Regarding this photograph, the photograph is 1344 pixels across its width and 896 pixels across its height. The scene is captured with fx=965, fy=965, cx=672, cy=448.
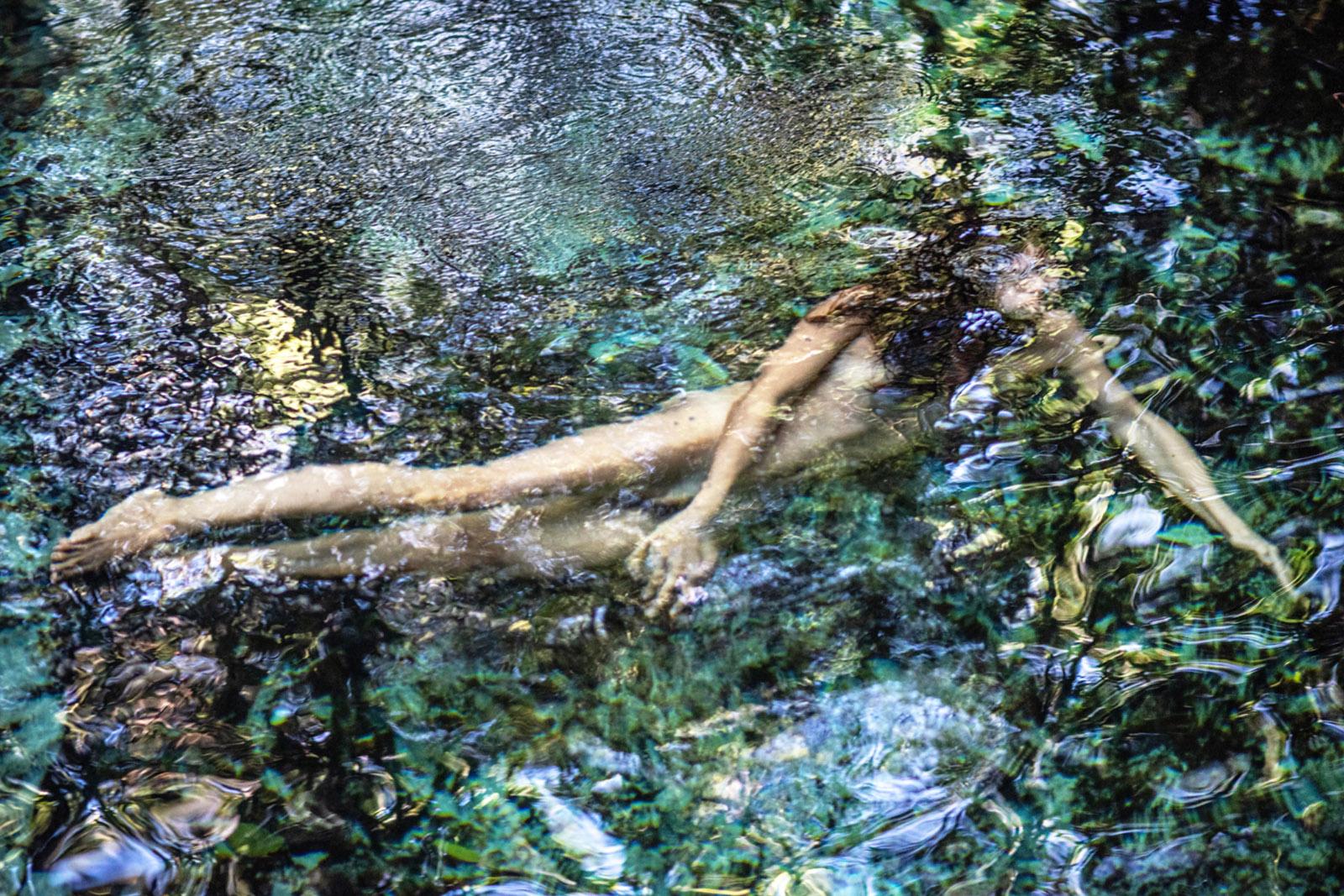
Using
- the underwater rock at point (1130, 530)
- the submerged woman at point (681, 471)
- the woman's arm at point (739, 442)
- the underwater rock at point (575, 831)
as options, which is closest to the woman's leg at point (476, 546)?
the submerged woman at point (681, 471)

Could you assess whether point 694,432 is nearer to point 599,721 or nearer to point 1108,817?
point 599,721

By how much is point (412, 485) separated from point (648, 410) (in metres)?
0.72

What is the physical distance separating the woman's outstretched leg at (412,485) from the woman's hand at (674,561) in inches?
8.6

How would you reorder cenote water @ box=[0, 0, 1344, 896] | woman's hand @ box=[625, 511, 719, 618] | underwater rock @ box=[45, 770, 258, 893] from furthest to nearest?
woman's hand @ box=[625, 511, 719, 618] < cenote water @ box=[0, 0, 1344, 896] < underwater rock @ box=[45, 770, 258, 893]

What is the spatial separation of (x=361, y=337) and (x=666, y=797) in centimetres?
180

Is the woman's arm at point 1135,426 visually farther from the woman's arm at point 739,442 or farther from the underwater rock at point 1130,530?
the woman's arm at point 739,442

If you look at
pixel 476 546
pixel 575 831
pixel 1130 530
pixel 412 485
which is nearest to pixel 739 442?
pixel 476 546

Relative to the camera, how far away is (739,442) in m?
2.76

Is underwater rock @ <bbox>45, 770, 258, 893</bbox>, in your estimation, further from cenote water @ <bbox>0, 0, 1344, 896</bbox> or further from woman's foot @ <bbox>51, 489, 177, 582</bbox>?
woman's foot @ <bbox>51, 489, 177, 582</bbox>

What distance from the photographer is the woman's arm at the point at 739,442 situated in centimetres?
250

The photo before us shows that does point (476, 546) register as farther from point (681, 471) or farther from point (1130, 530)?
point (1130, 530)

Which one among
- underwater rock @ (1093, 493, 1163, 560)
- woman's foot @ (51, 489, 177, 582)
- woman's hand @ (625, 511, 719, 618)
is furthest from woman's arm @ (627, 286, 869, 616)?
woman's foot @ (51, 489, 177, 582)

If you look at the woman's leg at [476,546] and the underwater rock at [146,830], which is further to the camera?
the woman's leg at [476,546]

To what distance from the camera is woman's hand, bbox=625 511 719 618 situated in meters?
2.46
